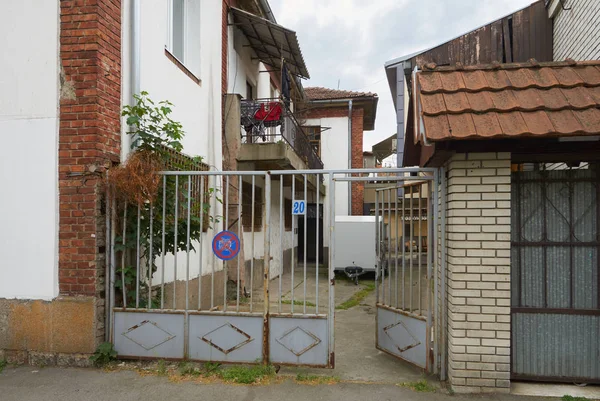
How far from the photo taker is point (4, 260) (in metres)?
4.67

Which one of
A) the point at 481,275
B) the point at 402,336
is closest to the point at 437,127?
the point at 481,275

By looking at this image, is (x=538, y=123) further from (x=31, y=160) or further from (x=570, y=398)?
(x=31, y=160)

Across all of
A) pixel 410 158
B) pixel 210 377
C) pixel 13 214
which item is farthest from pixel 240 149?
pixel 210 377

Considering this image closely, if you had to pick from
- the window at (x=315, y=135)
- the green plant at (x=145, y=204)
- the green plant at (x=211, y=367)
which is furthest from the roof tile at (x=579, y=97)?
the window at (x=315, y=135)

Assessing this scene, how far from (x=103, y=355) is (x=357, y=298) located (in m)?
6.26

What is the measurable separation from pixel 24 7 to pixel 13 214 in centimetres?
237

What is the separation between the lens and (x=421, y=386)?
4.06 meters

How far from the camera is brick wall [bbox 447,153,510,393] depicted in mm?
3906

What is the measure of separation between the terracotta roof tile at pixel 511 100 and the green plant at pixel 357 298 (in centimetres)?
550

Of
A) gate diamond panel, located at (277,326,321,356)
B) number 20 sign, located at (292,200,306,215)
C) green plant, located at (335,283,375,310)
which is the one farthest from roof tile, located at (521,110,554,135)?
green plant, located at (335,283,375,310)

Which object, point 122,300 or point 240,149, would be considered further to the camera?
point 240,149

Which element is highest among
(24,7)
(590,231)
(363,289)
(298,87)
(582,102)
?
(298,87)

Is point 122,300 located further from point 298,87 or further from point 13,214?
point 298,87

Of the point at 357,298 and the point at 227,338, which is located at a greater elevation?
the point at 227,338
